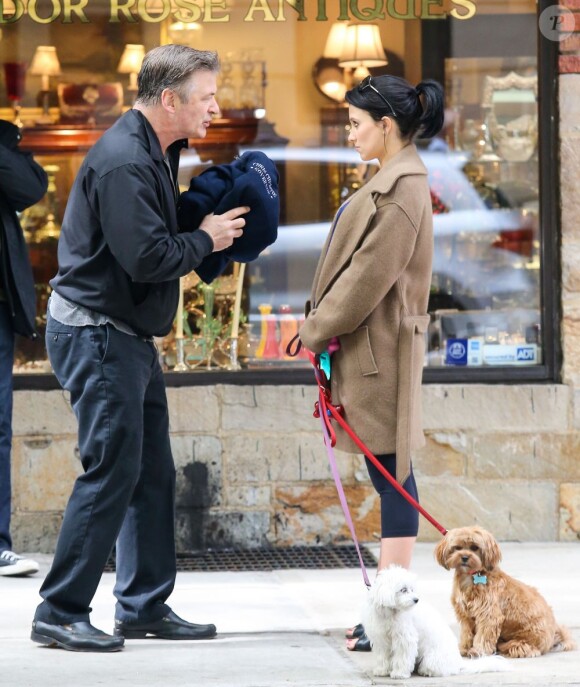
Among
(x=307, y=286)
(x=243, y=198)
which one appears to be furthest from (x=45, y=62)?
(x=243, y=198)

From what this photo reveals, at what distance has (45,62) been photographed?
6.70 meters

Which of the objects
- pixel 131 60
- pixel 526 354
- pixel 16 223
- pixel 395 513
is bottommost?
pixel 395 513

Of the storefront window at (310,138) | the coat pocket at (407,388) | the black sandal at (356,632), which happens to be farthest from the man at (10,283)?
the coat pocket at (407,388)

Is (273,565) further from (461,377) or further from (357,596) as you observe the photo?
(461,377)

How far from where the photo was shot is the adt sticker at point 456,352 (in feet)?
21.8

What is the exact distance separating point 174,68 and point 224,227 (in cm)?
54

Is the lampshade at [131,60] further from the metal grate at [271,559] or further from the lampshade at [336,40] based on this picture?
the metal grate at [271,559]

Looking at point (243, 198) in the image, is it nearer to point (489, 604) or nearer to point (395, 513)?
point (395, 513)

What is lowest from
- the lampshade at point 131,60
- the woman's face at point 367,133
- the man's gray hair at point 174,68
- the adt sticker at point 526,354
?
the adt sticker at point 526,354

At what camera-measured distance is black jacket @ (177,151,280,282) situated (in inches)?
177

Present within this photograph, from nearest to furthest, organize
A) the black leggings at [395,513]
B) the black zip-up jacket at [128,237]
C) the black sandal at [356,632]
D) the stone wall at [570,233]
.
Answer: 1. the black zip-up jacket at [128,237]
2. the black leggings at [395,513]
3. the black sandal at [356,632]
4. the stone wall at [570,233]

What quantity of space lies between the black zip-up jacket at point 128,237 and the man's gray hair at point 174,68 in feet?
0.38

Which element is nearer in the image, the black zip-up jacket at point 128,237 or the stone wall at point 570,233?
the black zip-up jacket at point 128,237

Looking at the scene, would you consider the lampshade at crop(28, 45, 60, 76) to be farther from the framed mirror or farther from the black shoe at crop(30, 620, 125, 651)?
the black shoe at crop(30, 620, 125, 651)
